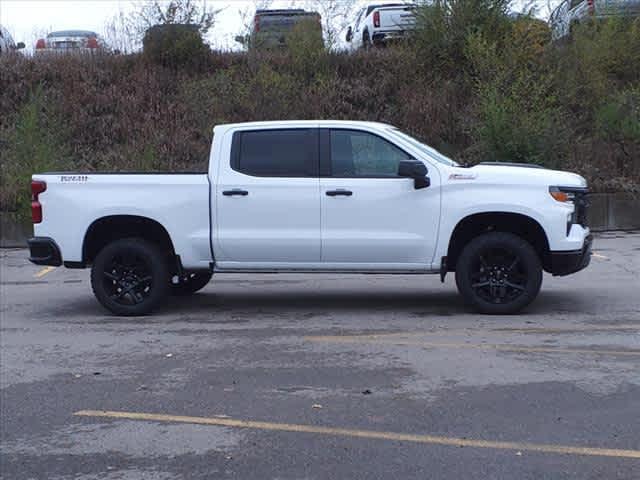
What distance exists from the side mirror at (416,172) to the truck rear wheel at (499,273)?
30.6 inches

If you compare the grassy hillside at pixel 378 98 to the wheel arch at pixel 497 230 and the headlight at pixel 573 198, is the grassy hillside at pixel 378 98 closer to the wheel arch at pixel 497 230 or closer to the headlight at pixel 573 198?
the headlight at pixel 573 198

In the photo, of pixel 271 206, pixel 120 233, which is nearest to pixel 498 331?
pixel 271 206

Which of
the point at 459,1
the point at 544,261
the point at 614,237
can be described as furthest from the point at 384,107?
the point at 544,261

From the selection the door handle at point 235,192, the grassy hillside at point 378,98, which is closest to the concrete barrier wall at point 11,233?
the grassy hillside at point 378,98

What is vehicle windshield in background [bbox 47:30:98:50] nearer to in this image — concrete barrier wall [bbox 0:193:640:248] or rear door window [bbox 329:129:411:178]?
concrete barrier wall [bbox 0:193:640:248]

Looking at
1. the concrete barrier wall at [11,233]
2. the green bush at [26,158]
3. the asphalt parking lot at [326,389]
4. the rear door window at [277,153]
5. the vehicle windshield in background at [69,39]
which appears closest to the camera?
the asphalt parking lot at [326,389]

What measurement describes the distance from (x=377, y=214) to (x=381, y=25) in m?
18.0

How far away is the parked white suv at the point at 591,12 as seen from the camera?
2272cm

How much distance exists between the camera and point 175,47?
24969 millimetres

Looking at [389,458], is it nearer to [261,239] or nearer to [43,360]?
[43,360]

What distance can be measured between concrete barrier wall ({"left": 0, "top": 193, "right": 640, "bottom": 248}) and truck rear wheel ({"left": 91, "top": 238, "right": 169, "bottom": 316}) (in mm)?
8142

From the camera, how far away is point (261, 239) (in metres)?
9.84

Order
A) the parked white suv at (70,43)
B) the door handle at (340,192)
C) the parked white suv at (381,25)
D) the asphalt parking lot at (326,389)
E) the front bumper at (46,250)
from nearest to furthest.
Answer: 1. the asphalt parking lot at (326,389)
2. the door handle at (340,192)
3. the front bumper at (46,250)
4. the parked white suv at (381,25)
5. the parked white suv at (70,43)

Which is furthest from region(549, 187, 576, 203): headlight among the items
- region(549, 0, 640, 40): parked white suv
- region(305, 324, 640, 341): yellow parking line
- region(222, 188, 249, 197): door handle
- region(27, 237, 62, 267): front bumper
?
region(549, 0, 640, 40): parked white suv
